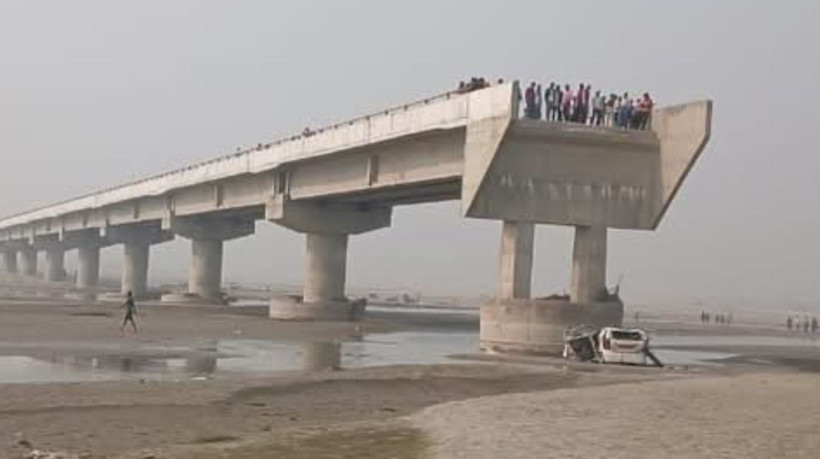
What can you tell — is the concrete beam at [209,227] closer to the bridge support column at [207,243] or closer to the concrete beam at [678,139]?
the bridge support column at [207,243]

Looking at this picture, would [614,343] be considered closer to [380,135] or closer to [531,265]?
[531,265]

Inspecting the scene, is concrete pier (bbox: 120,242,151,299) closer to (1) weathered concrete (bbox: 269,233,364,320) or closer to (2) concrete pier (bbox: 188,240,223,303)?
(2) concrete pier (bbox: 188,240,223,303)

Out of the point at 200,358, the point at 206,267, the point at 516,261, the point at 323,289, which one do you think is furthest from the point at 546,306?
the point at 206,267

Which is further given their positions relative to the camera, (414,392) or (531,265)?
(531,265)

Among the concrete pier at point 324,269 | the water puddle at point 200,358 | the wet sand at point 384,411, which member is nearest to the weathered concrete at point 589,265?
the water puddle at point 200,358

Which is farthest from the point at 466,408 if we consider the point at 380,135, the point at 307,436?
the point at 380,135

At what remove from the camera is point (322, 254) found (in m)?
61.9

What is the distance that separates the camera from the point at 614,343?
34.8 meters

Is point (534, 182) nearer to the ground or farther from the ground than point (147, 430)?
farther from the ground

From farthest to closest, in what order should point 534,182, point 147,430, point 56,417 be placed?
point 534,182 → point 56,417 → point 147,430

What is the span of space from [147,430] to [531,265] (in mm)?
24516

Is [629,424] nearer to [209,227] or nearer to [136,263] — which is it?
[209,227]

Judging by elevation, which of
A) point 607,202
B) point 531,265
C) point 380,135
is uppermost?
point 380,135

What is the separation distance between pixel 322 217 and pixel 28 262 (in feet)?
384
